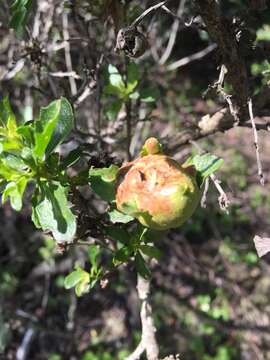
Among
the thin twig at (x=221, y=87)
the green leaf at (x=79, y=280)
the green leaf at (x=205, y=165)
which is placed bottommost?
the green leaf at (x=79, y=280)

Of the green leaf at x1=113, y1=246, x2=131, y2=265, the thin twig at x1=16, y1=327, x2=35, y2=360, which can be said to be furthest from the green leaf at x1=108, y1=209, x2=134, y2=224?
the thin twig at x1=16, y1=327, x2=35, y2=360

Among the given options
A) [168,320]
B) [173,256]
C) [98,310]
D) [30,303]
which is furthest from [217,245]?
[30,303]

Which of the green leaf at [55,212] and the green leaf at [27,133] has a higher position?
the green leaf at [27,133]

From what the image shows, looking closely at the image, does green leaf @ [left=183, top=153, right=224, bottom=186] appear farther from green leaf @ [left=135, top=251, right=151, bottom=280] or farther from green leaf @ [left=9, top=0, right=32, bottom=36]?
green leaf @ [left=9, top=0, right=32, bottom=36]

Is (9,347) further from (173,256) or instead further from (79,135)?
(79,135)

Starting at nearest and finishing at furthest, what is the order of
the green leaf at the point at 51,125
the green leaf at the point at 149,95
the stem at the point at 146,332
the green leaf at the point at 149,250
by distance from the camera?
the green leaf at the point at 51,125 → the green leaf at the point at 149,250 → the stem at the point at 146,332 → the green leaf at the point at 149,95

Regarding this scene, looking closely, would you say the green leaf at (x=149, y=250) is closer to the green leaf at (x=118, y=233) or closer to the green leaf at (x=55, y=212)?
the green leaf at (x=118, y=233)

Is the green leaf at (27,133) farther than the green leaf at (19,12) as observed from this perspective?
No

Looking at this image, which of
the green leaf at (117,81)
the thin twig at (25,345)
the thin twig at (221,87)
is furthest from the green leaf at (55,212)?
the thin twig at (25,345)
